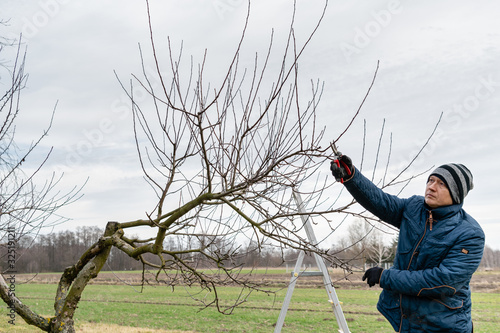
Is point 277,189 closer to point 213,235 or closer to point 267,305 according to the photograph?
point 213,235

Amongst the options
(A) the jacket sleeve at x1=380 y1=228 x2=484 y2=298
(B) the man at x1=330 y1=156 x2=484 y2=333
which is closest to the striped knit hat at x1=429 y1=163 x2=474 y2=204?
(B) the man at x1=330 y1=156 x2=484 y2=333

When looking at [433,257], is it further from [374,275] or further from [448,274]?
[374,275]

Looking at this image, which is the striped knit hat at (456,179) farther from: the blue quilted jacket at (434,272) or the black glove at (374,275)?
the black glove at (374,275)

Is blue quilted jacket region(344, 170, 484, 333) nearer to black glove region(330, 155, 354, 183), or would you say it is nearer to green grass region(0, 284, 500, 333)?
black glove region(330, 155, 354, 183)

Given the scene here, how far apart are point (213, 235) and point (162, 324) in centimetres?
1129

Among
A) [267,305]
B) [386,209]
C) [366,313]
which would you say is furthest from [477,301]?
[386,209]

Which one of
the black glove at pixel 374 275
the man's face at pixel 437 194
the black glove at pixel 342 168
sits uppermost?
the black glove at pixel 342 168

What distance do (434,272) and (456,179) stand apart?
616mm

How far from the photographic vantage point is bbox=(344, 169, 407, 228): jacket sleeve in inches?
113

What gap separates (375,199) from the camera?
2.95 meters

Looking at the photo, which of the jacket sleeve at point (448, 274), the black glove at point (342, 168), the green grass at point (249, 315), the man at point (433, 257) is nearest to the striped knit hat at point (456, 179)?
the man at point (433, 257)

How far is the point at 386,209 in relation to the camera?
2992 millimetres

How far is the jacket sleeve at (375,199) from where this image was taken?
9.42 feet

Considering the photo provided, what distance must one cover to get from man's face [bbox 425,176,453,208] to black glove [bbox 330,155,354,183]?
0.49 m
